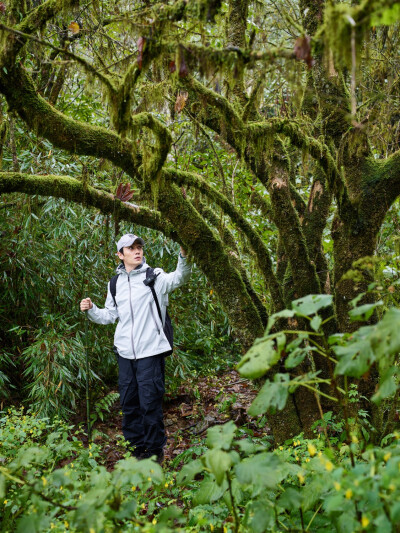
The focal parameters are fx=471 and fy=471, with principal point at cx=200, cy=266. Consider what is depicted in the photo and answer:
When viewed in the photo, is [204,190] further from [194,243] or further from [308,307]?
[308,307]

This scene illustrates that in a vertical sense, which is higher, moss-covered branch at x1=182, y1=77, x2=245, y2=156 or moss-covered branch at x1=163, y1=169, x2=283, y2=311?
moss-covered branch at x1=182, y1=77, x2=245, y2=156

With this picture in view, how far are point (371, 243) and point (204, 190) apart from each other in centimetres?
138

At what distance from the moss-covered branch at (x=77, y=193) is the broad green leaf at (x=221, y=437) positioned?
8.02 ft

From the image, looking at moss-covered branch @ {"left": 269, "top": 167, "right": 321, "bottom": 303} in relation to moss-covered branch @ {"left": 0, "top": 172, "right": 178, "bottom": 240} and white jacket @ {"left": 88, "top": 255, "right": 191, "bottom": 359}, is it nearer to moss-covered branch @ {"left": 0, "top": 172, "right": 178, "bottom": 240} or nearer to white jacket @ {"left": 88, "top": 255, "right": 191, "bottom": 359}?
moss-covered branch @ {"left": 0, "top": 172, "right": 178, "bottom": 240}

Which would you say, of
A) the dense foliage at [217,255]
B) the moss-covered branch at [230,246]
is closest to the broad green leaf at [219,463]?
the dense foliage at [217,255]

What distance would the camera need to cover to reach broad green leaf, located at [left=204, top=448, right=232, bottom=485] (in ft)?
4.66

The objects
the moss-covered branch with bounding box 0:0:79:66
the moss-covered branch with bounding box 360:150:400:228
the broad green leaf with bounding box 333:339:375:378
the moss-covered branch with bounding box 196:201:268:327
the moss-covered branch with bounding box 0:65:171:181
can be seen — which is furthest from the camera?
the moss-covered branch with bounding box 196:201:268:327

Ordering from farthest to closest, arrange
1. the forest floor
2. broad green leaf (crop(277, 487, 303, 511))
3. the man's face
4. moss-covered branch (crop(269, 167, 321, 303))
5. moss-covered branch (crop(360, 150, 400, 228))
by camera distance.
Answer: the forest floor, the man's face, moss-covered branch (crop(269, 167, 321, 303)), moss-covered branch (crop(360, 150, 400, 228)), broad green leaf (crop(277, 487, 303, 511))

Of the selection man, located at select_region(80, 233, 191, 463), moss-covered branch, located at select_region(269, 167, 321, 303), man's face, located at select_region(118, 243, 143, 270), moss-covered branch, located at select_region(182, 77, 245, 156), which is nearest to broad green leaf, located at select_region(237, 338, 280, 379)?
moss-covered branch, located at select_region(182, 77, 245, 156)

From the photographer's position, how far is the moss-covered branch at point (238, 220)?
368 centimetres

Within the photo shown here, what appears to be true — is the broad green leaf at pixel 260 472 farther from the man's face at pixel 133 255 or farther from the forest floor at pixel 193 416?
the man's face at pixel 133 255

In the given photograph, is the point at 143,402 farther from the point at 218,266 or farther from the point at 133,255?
the point at 218,266

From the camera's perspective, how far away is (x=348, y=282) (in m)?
3.77

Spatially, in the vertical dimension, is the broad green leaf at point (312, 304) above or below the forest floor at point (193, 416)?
above
